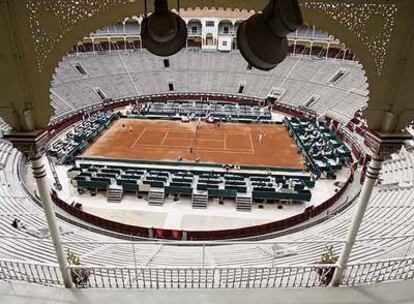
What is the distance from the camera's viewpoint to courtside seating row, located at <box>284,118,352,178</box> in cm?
1853

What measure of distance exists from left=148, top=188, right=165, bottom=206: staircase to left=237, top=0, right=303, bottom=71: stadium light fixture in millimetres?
13077

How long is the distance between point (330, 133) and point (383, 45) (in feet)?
62.3

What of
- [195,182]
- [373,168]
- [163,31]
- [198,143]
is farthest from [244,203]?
[163,31]

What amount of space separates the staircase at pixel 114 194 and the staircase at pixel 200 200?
10.7ft

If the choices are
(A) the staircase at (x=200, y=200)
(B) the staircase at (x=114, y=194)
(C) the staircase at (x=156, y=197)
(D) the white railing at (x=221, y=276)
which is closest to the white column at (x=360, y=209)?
(D) the white railing at (x=221, y=276)

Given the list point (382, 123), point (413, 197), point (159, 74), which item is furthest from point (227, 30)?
point (382, 123)

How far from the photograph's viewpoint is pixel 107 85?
30375 mm

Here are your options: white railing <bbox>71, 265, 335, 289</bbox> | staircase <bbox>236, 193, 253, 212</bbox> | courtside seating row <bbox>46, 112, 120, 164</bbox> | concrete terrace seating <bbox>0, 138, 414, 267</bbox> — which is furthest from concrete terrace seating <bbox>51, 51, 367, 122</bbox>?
white railing <bbox>71, 265, 335, 289</bbox>

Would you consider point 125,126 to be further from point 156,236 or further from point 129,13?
Result: point 129,13

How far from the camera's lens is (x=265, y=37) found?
8.71 ft

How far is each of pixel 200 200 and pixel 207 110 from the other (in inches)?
536

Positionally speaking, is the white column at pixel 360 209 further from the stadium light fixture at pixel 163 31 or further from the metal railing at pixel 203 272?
the stadium light fixture at pixel 163 31

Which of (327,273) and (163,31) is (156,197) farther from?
(163,31)

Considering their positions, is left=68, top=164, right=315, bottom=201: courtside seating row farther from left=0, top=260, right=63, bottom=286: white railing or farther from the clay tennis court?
left=0, top=260, right=63, bottom=286: white railing
